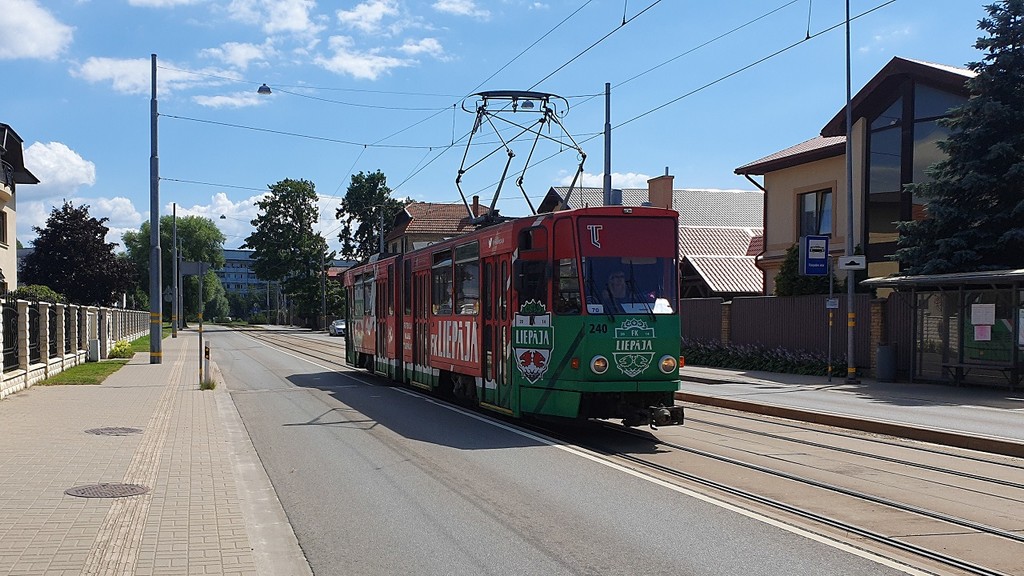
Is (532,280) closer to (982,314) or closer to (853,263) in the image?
(982,314)

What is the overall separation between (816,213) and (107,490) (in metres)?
29.1

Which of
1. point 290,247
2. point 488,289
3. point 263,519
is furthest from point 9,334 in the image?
point 290,247

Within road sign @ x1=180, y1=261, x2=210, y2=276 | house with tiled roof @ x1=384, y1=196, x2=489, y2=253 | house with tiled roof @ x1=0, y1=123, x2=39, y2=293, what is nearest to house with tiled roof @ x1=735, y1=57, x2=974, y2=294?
road sign @ x1=180, y1=261, x2=210, y2=276

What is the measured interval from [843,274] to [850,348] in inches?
348

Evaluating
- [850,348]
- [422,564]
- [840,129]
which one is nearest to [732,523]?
[422,564]

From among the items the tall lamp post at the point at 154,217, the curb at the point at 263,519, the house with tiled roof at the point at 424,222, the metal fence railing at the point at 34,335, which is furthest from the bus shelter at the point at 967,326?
the house with tiled roof at the point at 424,222

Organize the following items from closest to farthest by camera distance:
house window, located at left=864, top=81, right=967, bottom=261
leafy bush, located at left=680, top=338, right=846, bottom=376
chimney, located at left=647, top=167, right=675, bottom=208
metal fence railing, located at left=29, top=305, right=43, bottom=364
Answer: metal fence railing, located at left=29, top=305, right=43, bottom=364 < leafy bush, located at left=680, top=338, right=846, bottom=376 < house window, located at left=864, top=81, right=967, bottom=261 < chimney, located at left=647, top=167, right=675, bottom=208

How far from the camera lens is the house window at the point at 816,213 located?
33375 millimetres

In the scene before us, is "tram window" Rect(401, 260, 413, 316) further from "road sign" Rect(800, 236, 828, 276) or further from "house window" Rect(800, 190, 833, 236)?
"house window" Rect(800, 190, 833, 236)

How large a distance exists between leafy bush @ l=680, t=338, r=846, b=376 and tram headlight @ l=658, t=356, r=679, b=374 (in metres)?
11.4

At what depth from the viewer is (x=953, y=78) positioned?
27.5m

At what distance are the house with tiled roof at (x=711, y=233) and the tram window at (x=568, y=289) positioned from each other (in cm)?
1515

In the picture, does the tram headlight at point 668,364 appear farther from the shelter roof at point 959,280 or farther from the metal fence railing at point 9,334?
the metal fence railing at point 9,334

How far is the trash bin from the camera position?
75.6 feet
